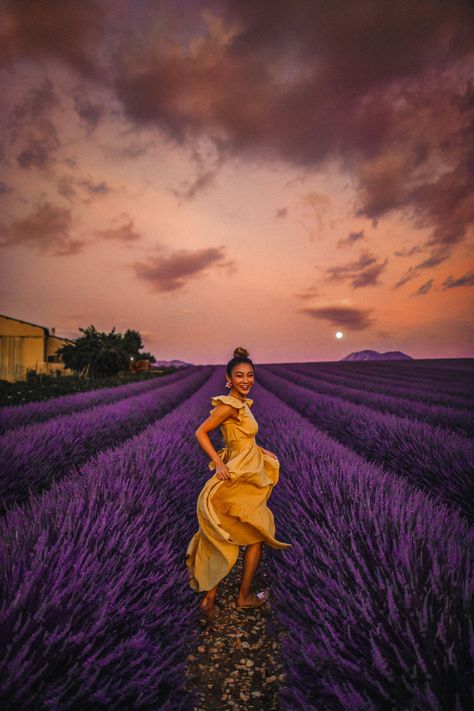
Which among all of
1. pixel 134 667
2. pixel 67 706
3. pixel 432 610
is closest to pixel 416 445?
pixel 432 610

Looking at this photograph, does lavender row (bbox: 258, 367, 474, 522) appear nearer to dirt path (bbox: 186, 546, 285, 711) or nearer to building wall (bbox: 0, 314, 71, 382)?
dirt path (bbox: 186, 546, 285, 711)

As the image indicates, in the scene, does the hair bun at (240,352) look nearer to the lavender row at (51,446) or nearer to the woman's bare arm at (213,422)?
the woman's bare arm at (213,422)

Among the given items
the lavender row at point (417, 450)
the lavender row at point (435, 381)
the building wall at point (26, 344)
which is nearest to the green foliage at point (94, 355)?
the building wall at point (26, 344)

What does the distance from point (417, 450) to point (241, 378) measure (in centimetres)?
236

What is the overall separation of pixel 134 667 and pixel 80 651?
23cm

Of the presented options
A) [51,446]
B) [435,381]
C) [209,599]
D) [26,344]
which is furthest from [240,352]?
[26,344]

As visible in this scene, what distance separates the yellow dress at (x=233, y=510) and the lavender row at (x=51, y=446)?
38.5 inches

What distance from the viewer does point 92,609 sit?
1.06 metres

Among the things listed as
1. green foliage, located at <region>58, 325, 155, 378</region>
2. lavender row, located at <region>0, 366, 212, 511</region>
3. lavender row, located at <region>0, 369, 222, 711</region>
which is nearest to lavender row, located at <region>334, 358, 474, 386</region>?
lavender row, located at <region>0, 366, 212, 511</region>

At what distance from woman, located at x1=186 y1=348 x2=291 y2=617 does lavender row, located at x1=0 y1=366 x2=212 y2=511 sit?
3.24 feet

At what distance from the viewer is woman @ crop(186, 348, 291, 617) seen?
155 centimetres

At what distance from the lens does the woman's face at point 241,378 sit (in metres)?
1.74

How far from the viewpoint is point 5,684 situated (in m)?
0.77

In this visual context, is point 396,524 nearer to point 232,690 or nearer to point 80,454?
point 232,690
